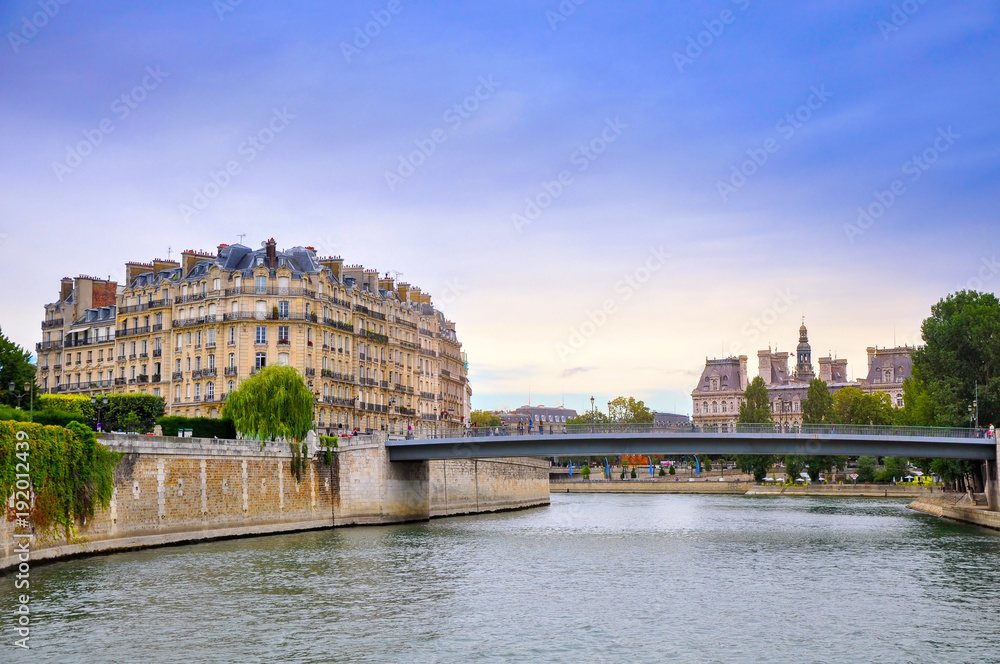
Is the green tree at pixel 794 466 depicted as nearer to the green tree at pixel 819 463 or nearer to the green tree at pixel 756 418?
the green tree at pixel 819 463

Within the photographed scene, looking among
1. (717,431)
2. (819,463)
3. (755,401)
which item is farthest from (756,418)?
(717,431)

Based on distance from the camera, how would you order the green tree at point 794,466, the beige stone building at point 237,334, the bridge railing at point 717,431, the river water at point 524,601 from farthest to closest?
1. the green tree at point 794,466
2. the beige stone building at point 237,334
3. the bridge railing at point 717,431
4. the river water at point 524,601

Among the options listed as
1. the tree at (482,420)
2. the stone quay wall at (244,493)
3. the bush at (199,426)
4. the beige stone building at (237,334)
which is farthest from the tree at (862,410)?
the bush at (199,426)

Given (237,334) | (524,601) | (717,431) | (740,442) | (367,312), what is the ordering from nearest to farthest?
1. (524,601)
2. (740,442)
3. (717,431)
4. (237,334)
5. (367,312)

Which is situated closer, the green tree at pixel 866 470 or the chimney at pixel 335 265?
the chimney at pixel 335 265

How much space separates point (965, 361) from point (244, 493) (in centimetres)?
4677

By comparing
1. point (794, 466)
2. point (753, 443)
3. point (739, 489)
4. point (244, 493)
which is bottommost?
point (739, 489)

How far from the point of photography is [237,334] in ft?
252

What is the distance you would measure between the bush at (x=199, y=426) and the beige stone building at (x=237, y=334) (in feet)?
40.4

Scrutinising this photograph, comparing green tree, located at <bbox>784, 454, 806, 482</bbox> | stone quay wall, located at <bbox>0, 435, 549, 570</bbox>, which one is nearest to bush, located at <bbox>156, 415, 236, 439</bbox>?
stone quay wall, located at <bbox>0, 435, 549, 570</bbox>

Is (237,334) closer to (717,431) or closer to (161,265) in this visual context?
(161,265)

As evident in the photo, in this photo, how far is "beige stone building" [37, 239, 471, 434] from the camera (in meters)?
77.1

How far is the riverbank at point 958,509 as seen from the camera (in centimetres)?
5727

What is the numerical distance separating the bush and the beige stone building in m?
12.3
